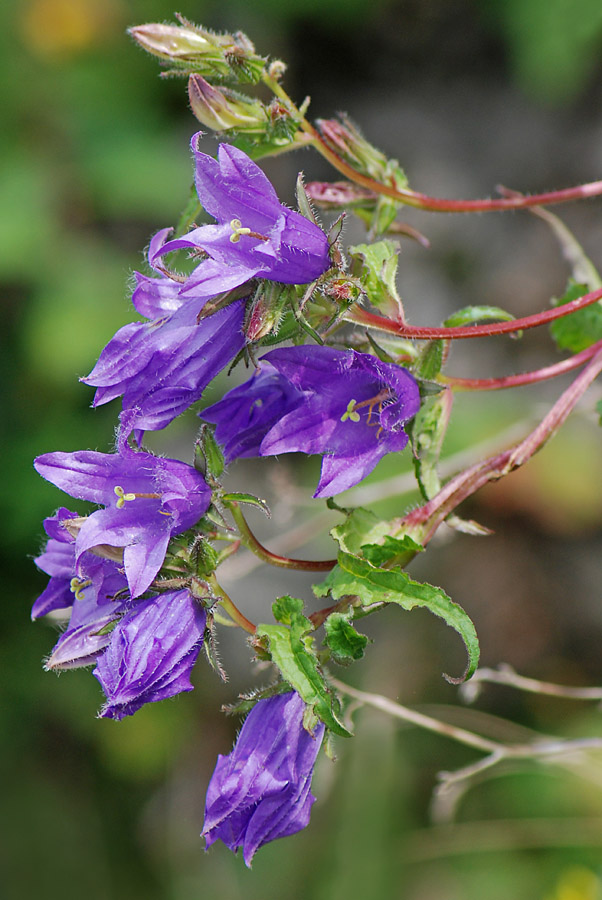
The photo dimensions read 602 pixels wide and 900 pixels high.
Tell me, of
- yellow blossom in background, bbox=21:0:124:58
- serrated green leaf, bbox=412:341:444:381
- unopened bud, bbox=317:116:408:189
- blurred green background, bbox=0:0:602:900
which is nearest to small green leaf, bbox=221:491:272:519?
serrated green leaf, bbox=412:341:444:381

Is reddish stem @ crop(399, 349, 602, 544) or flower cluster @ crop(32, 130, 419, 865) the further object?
reddish stem @ crop(399, 349, 602, 544)

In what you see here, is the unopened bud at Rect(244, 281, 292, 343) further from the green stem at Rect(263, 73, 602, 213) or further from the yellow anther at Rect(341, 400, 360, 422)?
the green stem at Rect(263, 73, 602, 213)

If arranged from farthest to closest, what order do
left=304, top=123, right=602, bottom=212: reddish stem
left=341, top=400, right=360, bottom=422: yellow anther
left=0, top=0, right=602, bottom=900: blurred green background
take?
left=0, top=0, right=602, bottom=900: blurred green background
left=304, top=123, right=602, bottom=212: reddish stem
left=341, top=400, right=360, bottom=422: yellow anther

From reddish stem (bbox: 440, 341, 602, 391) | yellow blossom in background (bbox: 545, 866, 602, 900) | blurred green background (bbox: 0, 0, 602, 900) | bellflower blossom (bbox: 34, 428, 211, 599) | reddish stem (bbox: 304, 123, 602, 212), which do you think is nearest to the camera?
bellflower blossom (bbox: 34, 428, 211, 599)

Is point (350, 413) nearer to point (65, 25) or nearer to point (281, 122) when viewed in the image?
point (281, 122)

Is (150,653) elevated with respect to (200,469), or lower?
lower

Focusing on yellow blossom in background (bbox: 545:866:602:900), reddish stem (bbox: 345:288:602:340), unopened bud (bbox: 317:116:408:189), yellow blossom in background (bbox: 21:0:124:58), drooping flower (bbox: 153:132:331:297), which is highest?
yellow blossom in background (bbox: 21:0:124:58)

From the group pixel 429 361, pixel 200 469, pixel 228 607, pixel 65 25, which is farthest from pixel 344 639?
pixel 65 25
